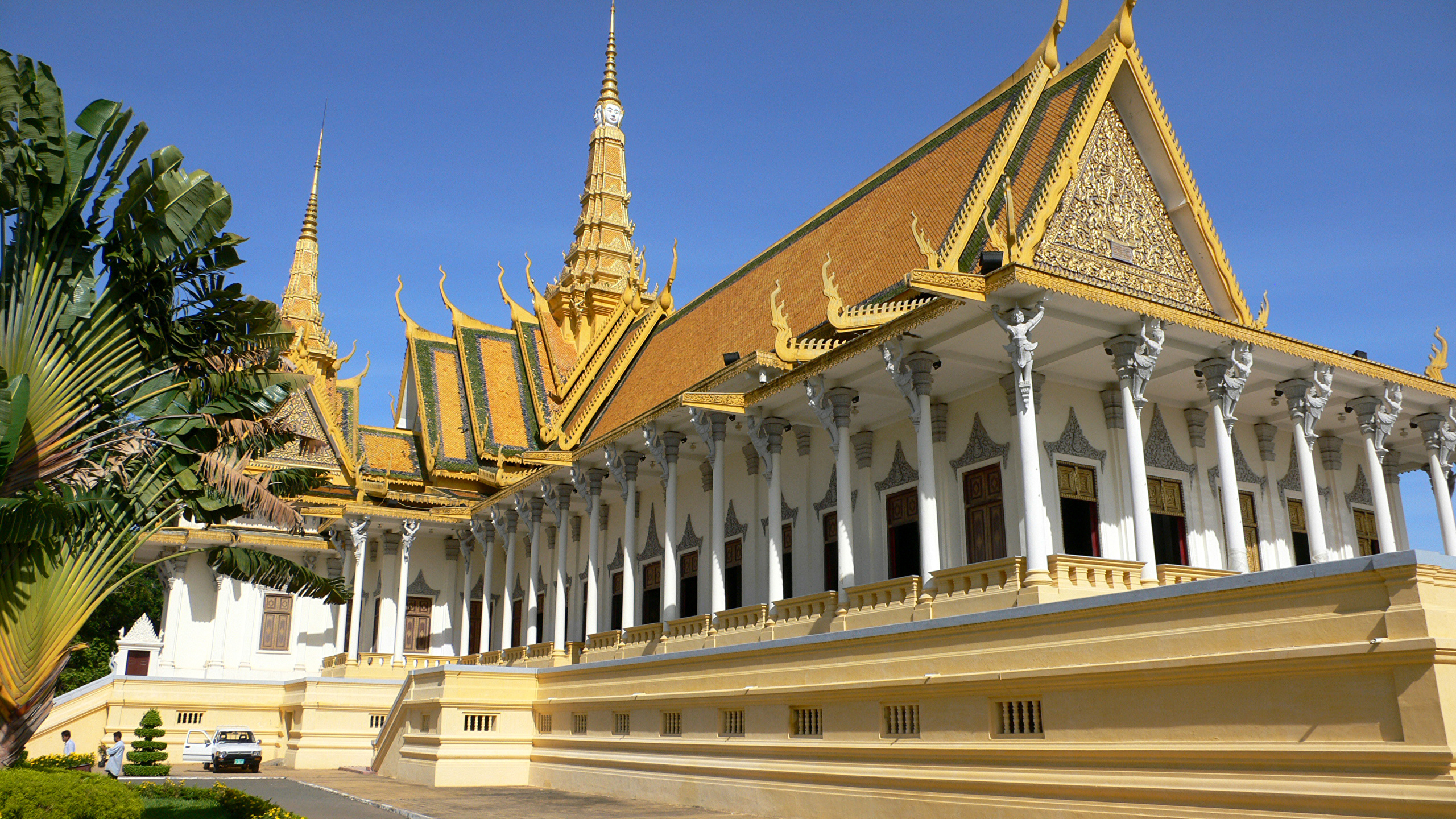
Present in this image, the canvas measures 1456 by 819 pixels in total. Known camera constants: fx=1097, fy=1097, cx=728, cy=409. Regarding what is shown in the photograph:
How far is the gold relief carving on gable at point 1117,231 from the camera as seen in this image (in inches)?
535

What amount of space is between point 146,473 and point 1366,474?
61.5 feet

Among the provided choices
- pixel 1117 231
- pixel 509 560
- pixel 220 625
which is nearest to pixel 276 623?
pixel 220 625

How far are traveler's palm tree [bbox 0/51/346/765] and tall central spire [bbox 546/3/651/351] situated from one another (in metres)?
19.3

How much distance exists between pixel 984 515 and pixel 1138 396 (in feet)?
10.1

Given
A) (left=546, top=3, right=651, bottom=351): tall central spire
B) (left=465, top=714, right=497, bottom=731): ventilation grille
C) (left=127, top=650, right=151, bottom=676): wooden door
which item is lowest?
(left=465, top=714, right=497, bottom=731): ventilation grille

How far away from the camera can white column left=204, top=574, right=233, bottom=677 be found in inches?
1137

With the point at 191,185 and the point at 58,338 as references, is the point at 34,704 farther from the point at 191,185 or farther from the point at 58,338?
the point at 191,185

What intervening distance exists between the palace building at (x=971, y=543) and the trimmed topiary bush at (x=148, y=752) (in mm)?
2012

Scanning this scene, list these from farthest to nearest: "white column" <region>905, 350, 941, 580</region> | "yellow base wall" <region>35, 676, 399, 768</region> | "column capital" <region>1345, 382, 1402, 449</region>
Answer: "yellow base wall" <region>35, 676, 399, 768</region>
"column capital" <region>1345, 382, 1402, 449</region>
"white column" <region>905, 350, 941, 580</region>

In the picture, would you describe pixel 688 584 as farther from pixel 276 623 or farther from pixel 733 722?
pixel 276 623

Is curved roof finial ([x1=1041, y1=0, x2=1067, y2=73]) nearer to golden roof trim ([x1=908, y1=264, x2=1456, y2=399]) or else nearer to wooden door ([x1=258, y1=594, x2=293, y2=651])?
golden roof trim ([x1=908, y1=264, x2=1456, y2=399])

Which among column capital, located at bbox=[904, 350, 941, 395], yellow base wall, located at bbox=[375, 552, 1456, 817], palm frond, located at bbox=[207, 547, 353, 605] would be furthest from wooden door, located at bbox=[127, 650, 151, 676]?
column capital, located at bbox=[904, 350, 941, 395]

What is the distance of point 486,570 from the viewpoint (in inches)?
1017

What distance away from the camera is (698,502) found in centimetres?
2142
